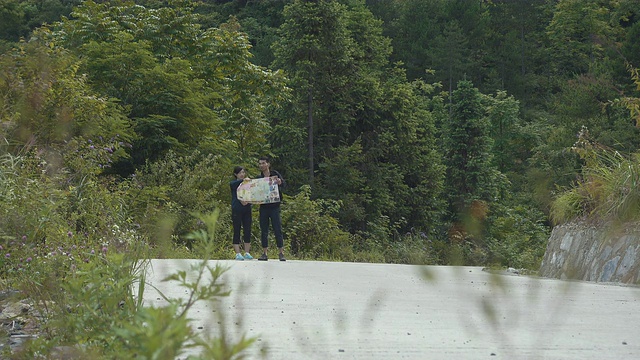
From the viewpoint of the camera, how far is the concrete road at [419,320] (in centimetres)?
518

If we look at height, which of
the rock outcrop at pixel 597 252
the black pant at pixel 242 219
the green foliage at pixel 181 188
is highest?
the rock outcrop at pixel 597 252

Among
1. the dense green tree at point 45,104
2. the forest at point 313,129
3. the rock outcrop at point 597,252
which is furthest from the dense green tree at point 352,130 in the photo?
the rock outcrop at point 597,252

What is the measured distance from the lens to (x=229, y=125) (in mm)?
33375

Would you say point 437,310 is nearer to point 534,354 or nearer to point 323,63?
point 534,354

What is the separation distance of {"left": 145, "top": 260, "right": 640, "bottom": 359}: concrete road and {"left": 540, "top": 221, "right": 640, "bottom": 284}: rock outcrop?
1966 mm

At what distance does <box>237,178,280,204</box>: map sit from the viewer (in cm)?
1477

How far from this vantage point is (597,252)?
41.1ft

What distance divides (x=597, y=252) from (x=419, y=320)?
6.62 metres

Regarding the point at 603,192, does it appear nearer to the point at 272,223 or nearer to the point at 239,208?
the point at 272,223

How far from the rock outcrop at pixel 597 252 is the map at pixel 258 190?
443cm

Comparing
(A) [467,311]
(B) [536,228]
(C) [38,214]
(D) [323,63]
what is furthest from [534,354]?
(D) [323,63]

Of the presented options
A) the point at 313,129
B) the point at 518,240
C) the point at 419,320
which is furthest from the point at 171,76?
the point at 419,320

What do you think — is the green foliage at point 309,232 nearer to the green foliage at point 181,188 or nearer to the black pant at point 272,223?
the green foliage at point 181,188

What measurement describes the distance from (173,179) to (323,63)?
19931 mm
